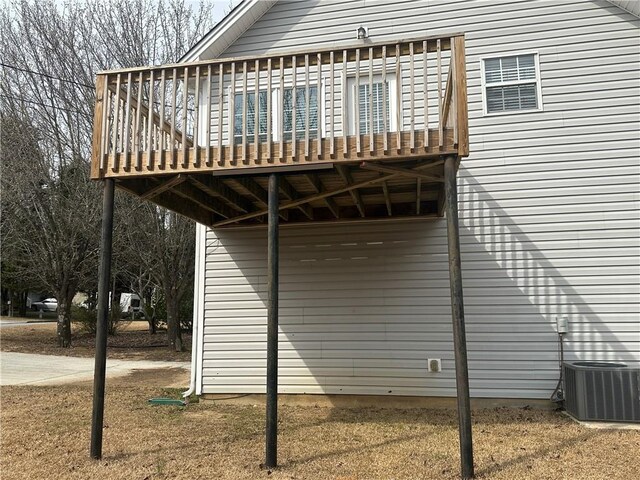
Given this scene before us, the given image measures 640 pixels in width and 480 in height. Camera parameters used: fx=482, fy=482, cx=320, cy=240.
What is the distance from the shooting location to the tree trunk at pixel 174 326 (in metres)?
14.3

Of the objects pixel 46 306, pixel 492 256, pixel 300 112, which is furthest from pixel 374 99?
pixel 46 306

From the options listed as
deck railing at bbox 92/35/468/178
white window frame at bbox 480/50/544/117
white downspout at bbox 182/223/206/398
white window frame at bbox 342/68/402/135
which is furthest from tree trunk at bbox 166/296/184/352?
white window frame at bbox 480/50/544/117

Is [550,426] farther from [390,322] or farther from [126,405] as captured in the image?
[126,405]

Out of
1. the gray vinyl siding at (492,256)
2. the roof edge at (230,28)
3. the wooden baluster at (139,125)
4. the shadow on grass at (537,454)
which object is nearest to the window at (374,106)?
the gray vinyl siding at (492,256)

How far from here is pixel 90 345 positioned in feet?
53.1

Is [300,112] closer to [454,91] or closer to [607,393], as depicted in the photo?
[454,91]

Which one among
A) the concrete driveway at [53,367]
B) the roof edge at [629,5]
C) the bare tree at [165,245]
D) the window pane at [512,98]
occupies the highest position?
the roof edge at [629,5]

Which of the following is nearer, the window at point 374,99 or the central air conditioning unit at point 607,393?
the central air conditioning unit at point 607,393

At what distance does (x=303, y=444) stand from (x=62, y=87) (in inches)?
537

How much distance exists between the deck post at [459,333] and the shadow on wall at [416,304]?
2.69 metres

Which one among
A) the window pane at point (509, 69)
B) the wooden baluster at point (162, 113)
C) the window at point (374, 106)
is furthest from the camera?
the window at point (374, 106)

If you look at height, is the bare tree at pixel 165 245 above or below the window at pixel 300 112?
below

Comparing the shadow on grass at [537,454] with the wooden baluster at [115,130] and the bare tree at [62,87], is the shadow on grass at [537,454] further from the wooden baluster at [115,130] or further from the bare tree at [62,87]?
the bare tree at [62,87]

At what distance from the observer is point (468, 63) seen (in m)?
7.26
